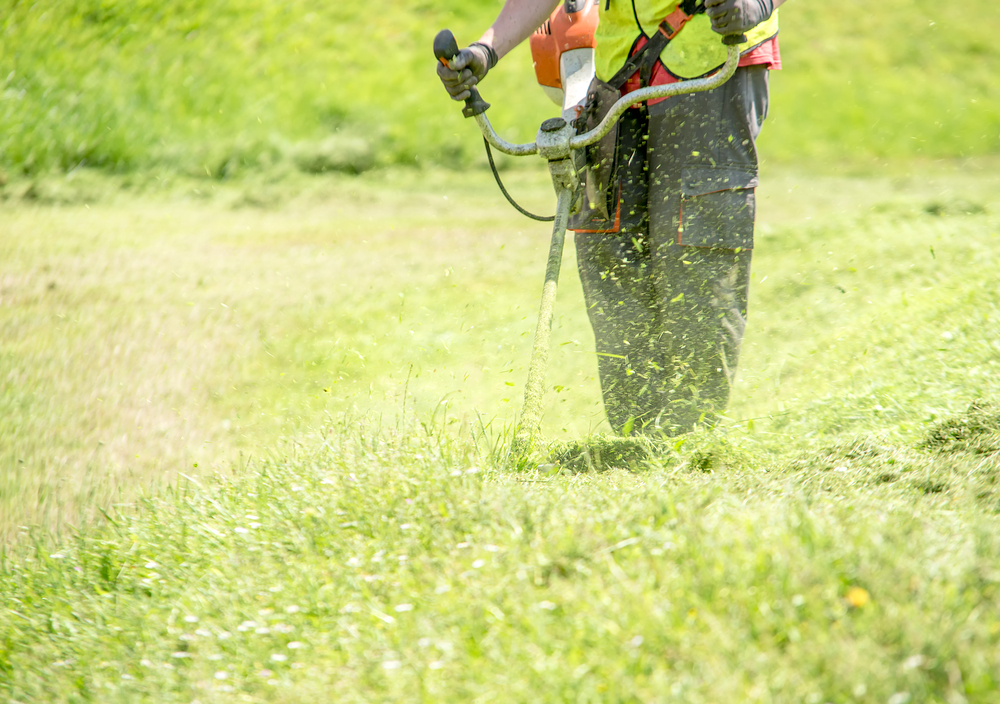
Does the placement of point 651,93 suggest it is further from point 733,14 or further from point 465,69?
point 465,69

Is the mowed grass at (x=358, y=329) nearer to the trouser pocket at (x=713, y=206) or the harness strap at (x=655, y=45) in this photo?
the trouser pocket at (x=713, y=206)

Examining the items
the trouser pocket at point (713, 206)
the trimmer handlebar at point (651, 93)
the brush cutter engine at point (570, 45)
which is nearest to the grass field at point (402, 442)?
the trouser pocket at point (713, 206)

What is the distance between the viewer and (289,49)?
26.1 ft

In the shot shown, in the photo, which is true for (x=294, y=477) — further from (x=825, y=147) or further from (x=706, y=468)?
(x=825, y=147)

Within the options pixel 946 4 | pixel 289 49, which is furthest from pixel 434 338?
pixel 946 4

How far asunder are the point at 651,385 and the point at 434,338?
4.31ft

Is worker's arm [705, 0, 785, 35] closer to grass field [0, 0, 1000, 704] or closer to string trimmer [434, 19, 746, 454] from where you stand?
string trimmer [434, 19, 746, 454]

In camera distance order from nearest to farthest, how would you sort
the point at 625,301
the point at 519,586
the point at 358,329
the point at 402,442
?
the point at 519,586
the point at 402,442
the point at 625,301
the point at 358,329

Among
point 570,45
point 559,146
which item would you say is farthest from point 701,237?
point 570,45

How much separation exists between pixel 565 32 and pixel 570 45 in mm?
47

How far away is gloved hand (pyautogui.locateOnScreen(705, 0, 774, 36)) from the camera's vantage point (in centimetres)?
195

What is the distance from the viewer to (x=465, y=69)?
2297mm

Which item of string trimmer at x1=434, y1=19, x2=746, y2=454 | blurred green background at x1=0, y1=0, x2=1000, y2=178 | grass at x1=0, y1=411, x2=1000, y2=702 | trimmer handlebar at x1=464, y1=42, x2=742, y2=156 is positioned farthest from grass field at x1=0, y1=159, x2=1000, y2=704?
blurred green background at x1=0, y1=0, x2=1000, y2=178

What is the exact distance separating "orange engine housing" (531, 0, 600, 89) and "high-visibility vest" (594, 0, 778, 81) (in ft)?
0.50
